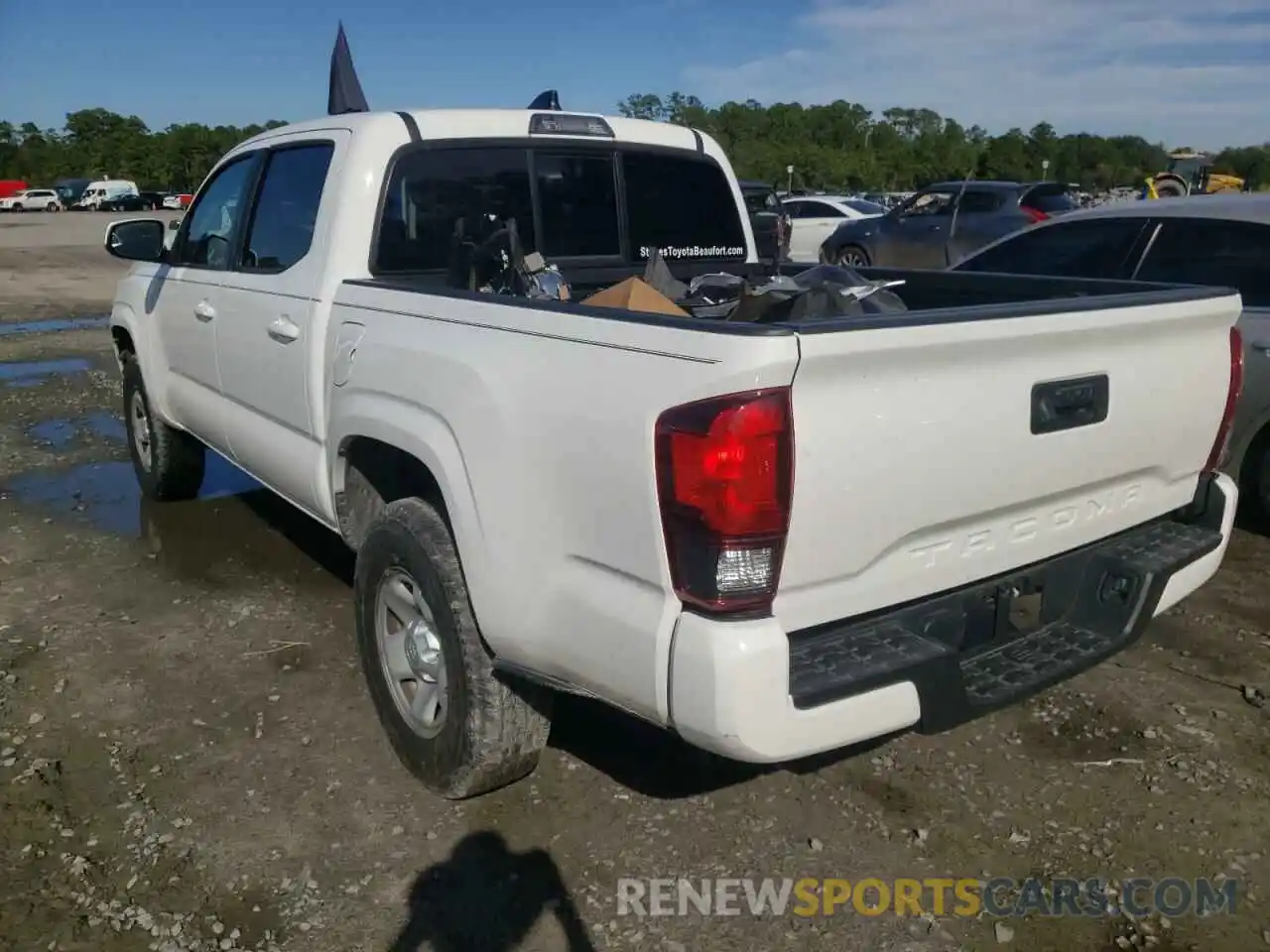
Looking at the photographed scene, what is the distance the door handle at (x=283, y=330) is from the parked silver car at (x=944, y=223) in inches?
477

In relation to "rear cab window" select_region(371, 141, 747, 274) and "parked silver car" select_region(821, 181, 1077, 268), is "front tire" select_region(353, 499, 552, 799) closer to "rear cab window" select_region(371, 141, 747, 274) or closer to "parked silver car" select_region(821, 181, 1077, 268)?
"rear cab window" select_region(371, 141, 747, 274)

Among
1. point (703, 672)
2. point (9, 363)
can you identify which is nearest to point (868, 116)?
point (9, 363)

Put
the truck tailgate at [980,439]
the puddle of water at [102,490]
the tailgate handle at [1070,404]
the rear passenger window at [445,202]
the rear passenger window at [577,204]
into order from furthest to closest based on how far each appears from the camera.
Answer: the puddle of water at [102,490] → the rear passenger window at [577,204] → the rear passenger window at [445,202] → the tailgate handle at [1070,404] → the truck tailgate at [980,439]

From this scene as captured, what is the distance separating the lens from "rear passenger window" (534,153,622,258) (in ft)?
13.8

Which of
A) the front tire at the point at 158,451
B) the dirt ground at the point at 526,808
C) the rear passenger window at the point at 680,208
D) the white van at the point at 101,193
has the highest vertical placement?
the rear passenger window at the point at 680,208

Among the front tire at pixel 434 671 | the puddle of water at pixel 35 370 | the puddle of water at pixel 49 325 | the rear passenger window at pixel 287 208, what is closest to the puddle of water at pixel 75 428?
the puddle of water at pixel 35 370

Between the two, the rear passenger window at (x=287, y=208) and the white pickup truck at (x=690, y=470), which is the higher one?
the rear passenger window at (x=287, y=208)

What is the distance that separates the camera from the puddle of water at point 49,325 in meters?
13.9

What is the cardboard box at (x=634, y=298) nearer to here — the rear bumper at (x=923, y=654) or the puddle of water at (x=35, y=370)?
the rear bumper at (x=923, y=654)

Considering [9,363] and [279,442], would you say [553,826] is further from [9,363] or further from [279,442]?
[9,363]

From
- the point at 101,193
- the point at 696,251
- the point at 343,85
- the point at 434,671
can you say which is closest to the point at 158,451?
the point at 343,85

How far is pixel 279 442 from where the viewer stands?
161 inches

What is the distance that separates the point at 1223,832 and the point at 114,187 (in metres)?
74.8

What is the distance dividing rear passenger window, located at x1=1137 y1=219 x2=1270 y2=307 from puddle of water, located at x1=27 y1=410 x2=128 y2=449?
6639 millimetres
